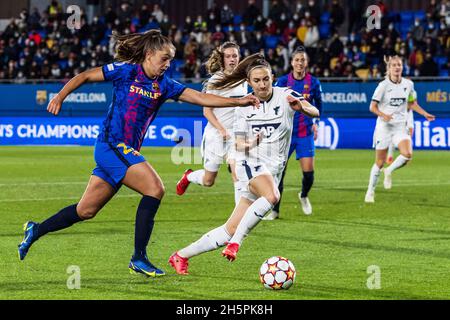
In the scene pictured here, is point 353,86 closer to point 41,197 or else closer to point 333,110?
point 333,110

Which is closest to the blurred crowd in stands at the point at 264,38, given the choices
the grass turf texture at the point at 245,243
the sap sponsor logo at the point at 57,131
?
the sap sponsor logo at the point at 57,131

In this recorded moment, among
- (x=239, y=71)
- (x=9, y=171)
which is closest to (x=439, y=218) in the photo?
(x=239, y=71)

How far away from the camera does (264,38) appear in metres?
34.9

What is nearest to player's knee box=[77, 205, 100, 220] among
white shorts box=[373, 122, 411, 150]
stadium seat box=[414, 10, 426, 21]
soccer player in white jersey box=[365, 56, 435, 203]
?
soccer player in white jersey box=[365, 56, 435, 203]

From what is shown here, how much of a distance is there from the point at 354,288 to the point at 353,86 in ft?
75.2

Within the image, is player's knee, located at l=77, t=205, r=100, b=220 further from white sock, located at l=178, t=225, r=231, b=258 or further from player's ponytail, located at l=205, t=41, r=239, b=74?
player's ponytail, located at l=205, t=41, r=239, b=74

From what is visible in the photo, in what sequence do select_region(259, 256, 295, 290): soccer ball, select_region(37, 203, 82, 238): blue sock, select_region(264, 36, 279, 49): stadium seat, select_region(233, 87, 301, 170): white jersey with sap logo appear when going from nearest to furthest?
select_region(259, 256, 295, 290): soccer ball, select_region(37, 203, 82, 238): blue sock, select_region(233, 87, 301, 170): white jersey with sap logo, select_region(264, 36, 279, 49): stadium seat

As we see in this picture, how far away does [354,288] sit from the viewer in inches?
319

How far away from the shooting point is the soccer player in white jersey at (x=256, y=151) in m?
8.85

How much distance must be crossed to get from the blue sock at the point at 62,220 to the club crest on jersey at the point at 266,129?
1784mm

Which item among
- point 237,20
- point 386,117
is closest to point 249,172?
point 386,117

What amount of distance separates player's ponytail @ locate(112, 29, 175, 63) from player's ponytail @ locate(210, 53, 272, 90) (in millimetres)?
795

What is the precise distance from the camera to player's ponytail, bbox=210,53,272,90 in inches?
361

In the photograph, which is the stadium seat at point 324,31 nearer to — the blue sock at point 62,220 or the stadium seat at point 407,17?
the stadium seat at point 407,17
